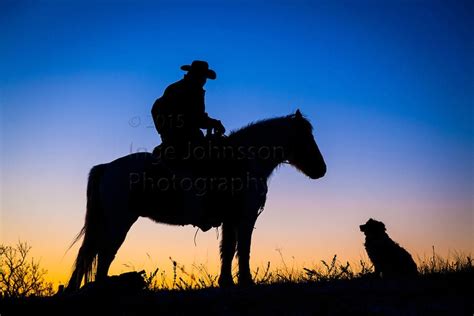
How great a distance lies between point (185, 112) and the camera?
762 cm

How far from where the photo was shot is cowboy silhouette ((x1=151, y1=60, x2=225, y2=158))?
7.55 meters

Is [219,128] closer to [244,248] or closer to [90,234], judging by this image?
[244,248]

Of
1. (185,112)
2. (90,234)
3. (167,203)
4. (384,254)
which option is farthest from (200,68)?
(384,254)

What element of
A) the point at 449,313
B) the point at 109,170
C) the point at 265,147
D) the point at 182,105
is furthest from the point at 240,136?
the point at 449,313

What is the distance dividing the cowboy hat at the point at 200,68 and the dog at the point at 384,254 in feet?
15.0

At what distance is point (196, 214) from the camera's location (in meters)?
7.44

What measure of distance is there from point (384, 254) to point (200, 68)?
16.0 feet

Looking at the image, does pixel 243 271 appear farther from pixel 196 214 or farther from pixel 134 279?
pixel 134 279

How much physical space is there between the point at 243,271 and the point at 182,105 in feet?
9.90

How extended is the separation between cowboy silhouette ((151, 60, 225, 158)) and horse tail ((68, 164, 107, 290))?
1277mm

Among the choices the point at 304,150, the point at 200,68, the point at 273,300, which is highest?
the point at 200,68

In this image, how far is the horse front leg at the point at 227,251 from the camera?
278 inches

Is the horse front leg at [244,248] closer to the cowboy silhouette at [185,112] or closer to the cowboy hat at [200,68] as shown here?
the cowboy silhouette at [185,112]

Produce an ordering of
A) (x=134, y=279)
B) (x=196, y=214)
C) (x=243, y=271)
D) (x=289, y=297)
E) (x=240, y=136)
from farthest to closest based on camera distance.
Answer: (x=240, y=136) → (x=196, y=214) → (x=243, y=271) → (x=134, y=279) → (x=289, y=297)
